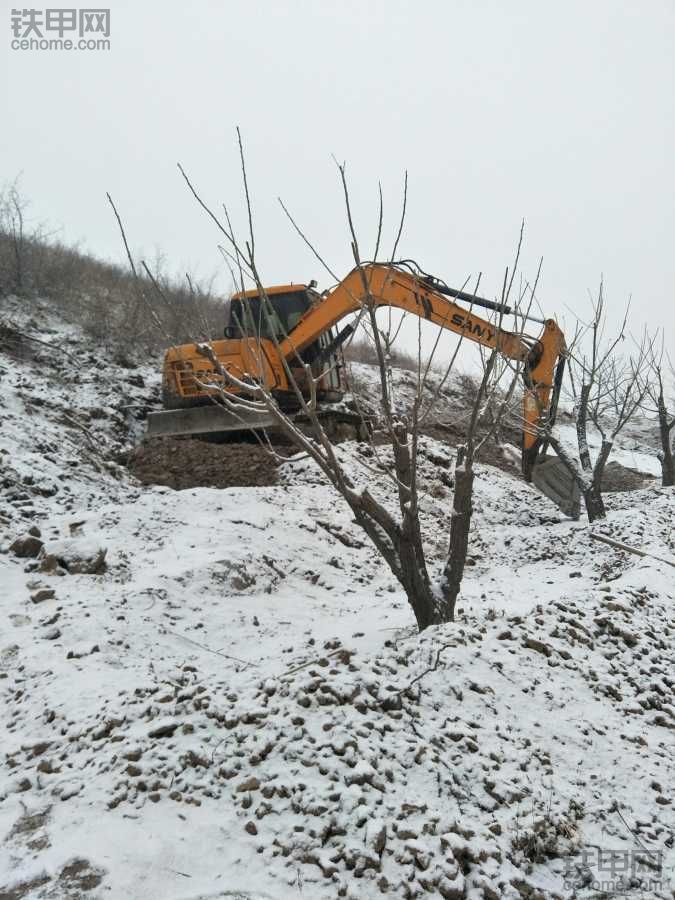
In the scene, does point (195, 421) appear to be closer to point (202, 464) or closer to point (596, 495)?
point (202, 464)

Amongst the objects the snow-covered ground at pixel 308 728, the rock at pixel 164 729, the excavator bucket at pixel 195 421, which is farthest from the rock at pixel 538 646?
Result: the excavator bucket at pixel 195 421

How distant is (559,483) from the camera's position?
9609 mm

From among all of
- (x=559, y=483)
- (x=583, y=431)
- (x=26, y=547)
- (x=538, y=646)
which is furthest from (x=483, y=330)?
(x=26, y=547)

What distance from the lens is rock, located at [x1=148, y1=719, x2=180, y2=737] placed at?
3.01 meters

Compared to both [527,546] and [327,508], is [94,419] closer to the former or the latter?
[327,508]

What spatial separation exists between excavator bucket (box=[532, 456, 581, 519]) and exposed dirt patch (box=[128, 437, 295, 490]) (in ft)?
13.8

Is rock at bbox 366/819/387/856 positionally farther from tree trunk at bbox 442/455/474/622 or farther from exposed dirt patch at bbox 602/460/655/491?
exposed dirt patch at bbox 602/460/655/491

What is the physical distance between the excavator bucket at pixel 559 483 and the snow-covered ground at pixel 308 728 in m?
3.35

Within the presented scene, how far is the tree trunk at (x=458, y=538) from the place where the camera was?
418cm

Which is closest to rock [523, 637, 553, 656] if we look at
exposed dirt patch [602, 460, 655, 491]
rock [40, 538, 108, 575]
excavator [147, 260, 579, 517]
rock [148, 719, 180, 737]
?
rock [148, 719, 180, 737]

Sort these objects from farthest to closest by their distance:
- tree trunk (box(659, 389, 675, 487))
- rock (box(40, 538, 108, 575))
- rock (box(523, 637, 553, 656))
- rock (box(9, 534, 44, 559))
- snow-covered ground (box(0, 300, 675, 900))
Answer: tree trunk (box(659, 389, 675, 487)) → rock (box(9, 534, 44, 559)) → rock (box(40, 538, 108, 575)) → rock (box(523, 637, 553, 656)) → snow-covered ground (box(0, 300, 675, 900))

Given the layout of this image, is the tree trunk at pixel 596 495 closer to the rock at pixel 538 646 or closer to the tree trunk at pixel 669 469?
the tree trunk at pixel 669 469

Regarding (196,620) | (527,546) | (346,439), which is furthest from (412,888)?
(346,439)

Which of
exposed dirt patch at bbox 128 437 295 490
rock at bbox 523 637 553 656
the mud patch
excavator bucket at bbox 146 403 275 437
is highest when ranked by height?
excavator bucket at bbox 146 403 275 437
